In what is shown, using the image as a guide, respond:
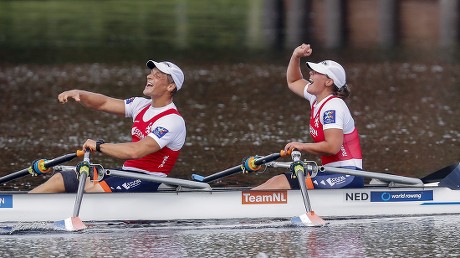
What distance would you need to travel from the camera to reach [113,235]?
11727 mm

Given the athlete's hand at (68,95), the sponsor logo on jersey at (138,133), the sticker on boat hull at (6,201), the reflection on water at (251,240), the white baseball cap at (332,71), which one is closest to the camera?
the reflection on water at (251,240)

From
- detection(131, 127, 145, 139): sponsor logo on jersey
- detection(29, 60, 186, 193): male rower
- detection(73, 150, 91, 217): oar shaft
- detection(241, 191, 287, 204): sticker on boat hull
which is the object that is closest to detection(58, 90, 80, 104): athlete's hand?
detection(29, 60, 186, 193): male rower

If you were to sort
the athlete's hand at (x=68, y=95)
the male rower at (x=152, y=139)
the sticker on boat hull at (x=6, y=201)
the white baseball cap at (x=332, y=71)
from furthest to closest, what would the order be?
the white baseball cap at (x=332, y=71) → the athlete's hand at (x=68, y=95) → the male rower at (x=152, y=139) → the sticker on boat hull at (x=6, y=201)

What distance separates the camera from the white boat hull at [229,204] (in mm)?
12070

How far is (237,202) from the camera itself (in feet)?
40.5

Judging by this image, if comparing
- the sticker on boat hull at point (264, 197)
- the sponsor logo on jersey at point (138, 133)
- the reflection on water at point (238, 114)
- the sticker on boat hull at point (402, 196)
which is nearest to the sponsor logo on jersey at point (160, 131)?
the sponsor logo on jersey at point (138, 133)

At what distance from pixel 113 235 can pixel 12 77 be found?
15.3m

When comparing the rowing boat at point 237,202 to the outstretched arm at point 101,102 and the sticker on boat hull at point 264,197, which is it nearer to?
the sticker on boat hull at point 264,197

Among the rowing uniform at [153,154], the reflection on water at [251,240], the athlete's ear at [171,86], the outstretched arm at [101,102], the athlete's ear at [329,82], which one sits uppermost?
the athlete's ear at [329,82]

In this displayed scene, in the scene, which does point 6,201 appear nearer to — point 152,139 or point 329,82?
point 152,139

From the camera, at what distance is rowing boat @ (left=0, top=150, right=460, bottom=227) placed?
1208 cm

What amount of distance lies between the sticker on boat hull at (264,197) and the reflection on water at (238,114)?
8.05ft

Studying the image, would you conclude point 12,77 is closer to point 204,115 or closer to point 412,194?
point 204,115

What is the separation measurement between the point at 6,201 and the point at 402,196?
3985 millimetres
